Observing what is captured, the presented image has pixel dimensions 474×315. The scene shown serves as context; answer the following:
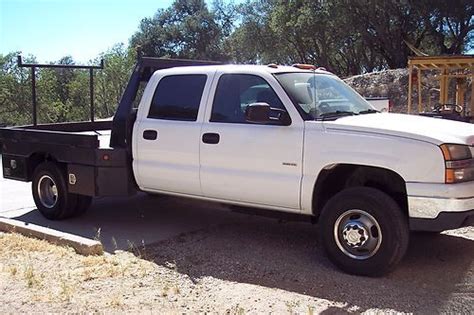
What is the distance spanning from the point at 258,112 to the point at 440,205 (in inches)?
72.0

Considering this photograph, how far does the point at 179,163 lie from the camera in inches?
243

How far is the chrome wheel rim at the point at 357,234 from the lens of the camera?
5008 millimetres

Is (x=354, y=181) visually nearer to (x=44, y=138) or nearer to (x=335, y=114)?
(x=335, y=114)

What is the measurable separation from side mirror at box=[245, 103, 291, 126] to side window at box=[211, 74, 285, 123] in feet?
0.72

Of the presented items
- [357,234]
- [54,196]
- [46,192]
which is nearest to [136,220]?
[54,196]

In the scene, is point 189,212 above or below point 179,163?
below

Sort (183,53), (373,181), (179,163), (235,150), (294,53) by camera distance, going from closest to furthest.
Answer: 1. (373,181)
2. (235,150)
3. (179,163)
4. (294,53)
5. (183,53)

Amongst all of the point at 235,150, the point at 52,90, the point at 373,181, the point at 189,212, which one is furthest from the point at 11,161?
the point at 52,90

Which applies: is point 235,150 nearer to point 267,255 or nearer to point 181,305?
point 267,255

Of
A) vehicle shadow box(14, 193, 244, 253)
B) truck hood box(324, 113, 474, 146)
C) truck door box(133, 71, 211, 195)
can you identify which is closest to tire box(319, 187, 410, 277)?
truck hood box(324, 113, 474, 146)

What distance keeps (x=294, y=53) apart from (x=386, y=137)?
39901mm

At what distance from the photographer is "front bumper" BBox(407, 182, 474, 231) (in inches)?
183

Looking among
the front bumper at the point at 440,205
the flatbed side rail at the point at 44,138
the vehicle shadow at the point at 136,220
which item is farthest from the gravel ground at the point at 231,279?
the flatbed side rail at the point at 44,138

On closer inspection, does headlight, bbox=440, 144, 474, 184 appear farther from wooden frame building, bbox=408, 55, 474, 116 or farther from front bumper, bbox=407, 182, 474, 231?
wooden frame building, bbox=408, 55, 474, 116
